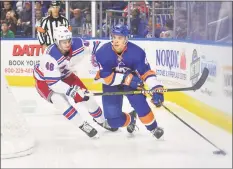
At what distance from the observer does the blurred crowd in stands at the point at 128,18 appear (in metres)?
4.53

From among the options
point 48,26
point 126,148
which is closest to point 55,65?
point 126,148

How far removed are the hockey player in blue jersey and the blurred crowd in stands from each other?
0.98 m

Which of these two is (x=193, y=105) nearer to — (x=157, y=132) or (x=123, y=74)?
(x=157, y=132)

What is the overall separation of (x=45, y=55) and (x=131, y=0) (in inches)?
106

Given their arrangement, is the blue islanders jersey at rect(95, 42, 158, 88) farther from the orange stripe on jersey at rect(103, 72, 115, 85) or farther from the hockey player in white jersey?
the hockey player in white jersey

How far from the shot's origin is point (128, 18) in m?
5.85

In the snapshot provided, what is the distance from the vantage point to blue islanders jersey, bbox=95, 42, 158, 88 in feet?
10.1

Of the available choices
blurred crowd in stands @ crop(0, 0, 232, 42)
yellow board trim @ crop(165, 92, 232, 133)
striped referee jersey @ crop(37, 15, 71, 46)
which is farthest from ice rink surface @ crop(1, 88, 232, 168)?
blurred crowd in stands @ crop(0, 0, 232, 42)

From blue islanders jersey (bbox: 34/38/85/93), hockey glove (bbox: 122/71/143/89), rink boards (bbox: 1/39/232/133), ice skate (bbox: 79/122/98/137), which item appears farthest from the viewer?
ice skate (bbox: 79/122/98/137)

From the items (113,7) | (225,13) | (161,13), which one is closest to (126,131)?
(225,13)

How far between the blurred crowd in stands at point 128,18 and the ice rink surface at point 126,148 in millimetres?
955

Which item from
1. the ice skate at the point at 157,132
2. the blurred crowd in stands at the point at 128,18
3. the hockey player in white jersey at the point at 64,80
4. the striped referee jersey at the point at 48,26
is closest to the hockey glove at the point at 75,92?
the hockey player in white jersey at the point at 64,80

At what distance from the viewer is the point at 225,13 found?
2.75 metres

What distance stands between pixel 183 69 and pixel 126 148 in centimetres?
179
